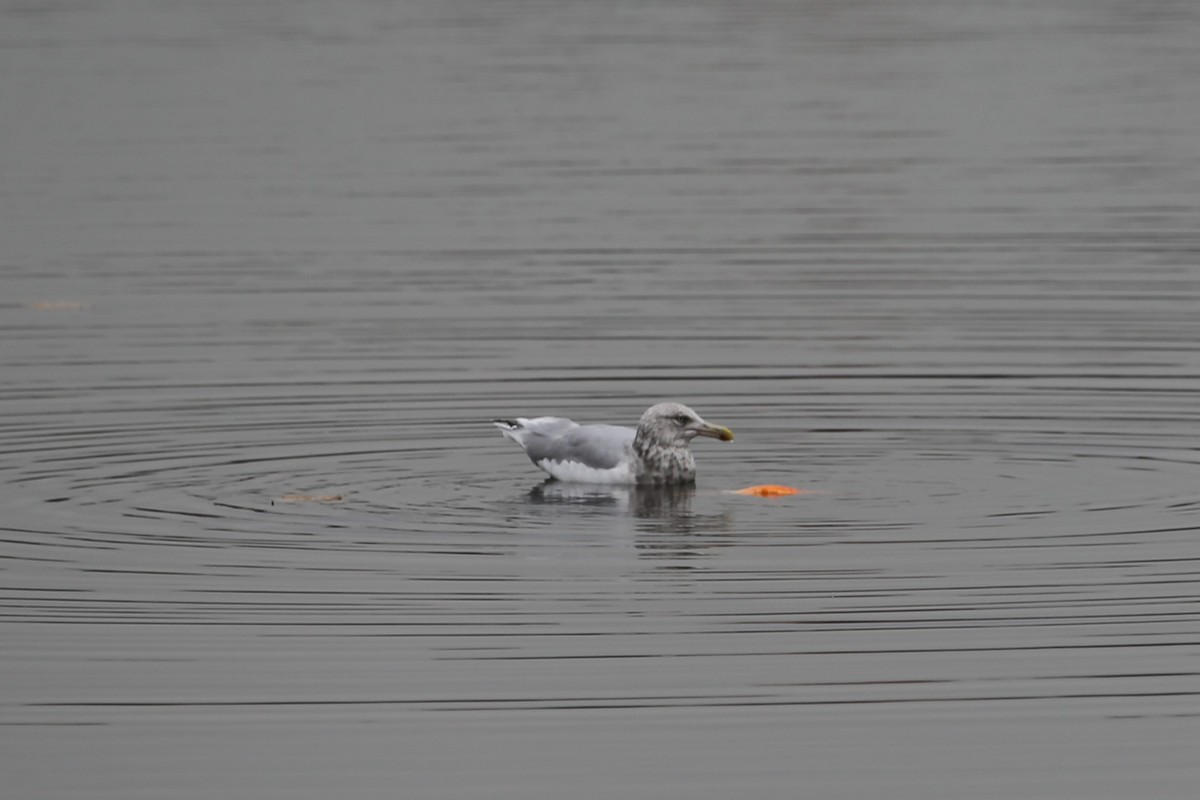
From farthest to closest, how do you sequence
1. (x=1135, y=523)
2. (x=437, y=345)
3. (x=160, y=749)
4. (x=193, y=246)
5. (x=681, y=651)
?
(x=193, y=246)
(x=437, y=345)
(x=1135, y=523)
(x=681, y=651)
(x=160, y=749)

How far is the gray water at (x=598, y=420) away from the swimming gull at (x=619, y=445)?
278 mm

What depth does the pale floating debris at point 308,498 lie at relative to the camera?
1516cm

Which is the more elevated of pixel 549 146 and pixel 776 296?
pixel 549 146

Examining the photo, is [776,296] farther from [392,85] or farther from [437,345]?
[392,85]

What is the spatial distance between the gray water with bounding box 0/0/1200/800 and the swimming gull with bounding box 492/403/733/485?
28 cm

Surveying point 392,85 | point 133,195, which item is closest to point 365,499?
point 133,195

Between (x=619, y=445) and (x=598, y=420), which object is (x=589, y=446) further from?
(x=598, y=420)

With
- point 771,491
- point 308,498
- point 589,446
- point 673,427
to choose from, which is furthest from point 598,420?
point 308,498

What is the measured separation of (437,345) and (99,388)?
3.04m

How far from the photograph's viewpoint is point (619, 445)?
53.1 feet

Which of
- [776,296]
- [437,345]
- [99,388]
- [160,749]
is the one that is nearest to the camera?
[160,749]

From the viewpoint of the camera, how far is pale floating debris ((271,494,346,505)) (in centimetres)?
1516

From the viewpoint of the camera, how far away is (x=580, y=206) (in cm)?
2955

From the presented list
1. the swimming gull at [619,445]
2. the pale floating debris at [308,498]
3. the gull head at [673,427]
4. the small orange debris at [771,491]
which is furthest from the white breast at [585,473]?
the pale floating debris at [308,498]
